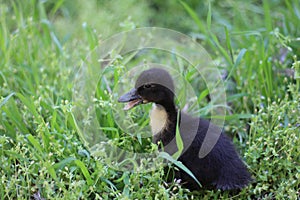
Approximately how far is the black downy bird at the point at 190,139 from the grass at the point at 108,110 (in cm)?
10

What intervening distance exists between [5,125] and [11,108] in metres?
0.16

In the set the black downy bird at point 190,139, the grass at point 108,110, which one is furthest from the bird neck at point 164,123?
the grass at point 108,110

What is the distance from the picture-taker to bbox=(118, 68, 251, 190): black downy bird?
357 cm

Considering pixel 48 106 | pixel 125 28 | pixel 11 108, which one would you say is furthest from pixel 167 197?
pixel 125 28

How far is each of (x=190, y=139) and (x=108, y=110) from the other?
24.9 inches

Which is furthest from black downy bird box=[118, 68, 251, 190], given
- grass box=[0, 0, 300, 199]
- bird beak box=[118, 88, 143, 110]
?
grass box=[0, 0, 300, 199]

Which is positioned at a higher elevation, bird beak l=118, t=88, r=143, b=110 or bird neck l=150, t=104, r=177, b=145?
bird beak l=118, t=88, r=143, b=110

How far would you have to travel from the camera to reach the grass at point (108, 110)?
3.45 metres

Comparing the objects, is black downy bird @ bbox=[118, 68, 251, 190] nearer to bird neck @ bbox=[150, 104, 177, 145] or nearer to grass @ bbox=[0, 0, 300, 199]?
bird neck @ bbox=[150, 104, 177, 145]

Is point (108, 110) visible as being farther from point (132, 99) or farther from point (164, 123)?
point (164, 123)

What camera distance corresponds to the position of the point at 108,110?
3795 mm

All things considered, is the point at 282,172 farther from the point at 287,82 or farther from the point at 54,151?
the point at 54,151

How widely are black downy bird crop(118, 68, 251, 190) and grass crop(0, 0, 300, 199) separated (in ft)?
0.34

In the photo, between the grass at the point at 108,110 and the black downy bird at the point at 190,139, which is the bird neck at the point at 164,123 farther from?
the grass at the point at 108,110
